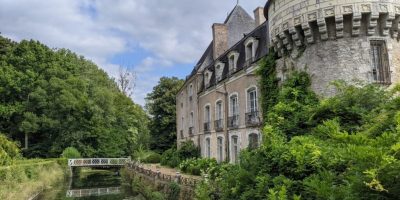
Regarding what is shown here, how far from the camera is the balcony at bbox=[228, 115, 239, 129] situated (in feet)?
63.7

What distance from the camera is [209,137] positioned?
23406 mm

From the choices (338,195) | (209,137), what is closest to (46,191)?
(209,137)

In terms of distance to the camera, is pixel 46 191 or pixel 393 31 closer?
pixel 393 31

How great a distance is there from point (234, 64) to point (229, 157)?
17.2 ft

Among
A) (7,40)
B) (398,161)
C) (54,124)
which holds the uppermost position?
(7,40)

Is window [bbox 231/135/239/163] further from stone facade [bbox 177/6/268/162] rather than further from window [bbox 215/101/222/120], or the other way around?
window [bbox 215/101/222/120]

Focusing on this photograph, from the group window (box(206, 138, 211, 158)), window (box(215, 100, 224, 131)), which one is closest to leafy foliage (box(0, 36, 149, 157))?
window (box(206, 138, 211, 158))

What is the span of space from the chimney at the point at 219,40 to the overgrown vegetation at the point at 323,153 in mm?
12741

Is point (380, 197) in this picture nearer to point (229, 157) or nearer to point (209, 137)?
point (229, 157)

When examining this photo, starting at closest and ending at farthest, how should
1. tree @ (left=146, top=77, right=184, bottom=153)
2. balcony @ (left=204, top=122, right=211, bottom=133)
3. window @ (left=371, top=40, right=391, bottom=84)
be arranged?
window @ (left=371, top=40, right=391, bottom=84)
balcony @ (left=204, top=122, right=211, bottom=133)
tree @ (left=146, top=77, right=184, bottom=153)

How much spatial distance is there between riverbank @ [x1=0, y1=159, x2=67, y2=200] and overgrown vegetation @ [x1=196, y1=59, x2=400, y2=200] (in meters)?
11.0

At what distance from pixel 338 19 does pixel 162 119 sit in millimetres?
28124

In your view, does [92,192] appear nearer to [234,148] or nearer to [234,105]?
[234,148]

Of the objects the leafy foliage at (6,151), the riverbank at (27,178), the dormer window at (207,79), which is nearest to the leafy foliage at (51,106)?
the riverbank at (27,178)
